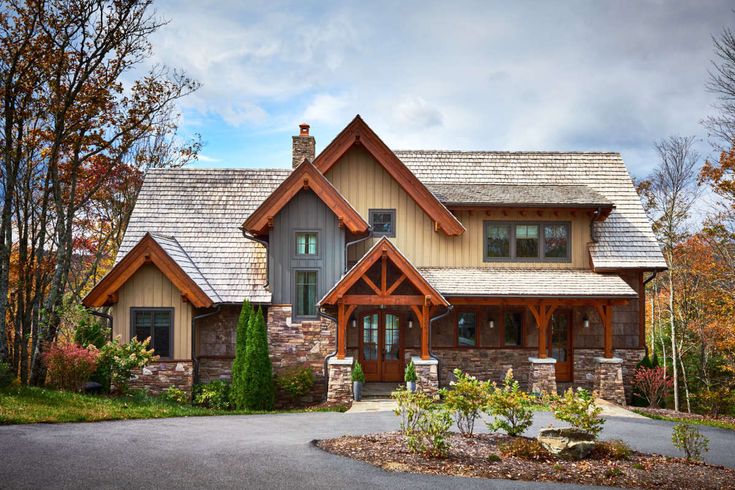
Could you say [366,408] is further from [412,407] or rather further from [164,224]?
[164,224]

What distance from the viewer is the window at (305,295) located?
59.8ft

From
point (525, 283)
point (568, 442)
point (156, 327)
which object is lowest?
point (568, 442)

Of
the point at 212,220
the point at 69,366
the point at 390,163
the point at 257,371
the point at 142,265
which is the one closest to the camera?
the point at 69,366

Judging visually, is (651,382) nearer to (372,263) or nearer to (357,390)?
(357,390)

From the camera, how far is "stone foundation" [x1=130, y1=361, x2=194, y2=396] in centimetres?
1680

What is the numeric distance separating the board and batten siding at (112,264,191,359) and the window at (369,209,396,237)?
6.23m

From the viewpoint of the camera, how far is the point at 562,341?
19.0 meters

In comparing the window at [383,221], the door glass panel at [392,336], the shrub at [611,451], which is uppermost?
the window at [383,221]

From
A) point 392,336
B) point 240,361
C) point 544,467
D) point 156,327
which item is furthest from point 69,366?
point 544,467

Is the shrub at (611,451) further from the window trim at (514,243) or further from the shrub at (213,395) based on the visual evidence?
the shrub at (213,395)

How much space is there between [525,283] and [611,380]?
12.2 ft

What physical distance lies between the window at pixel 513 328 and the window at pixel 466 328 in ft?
3.24

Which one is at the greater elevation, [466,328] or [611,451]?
[466,328]

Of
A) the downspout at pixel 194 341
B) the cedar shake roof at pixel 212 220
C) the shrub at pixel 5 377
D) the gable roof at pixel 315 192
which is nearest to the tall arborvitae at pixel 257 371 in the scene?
the cedar shake roof at pixel 212 220
